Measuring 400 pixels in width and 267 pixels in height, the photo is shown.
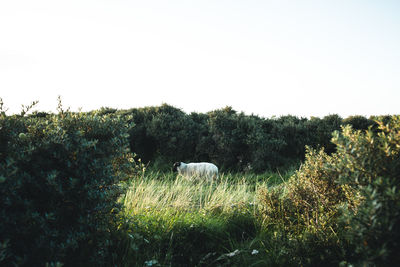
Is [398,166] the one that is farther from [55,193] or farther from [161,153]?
[161,153]

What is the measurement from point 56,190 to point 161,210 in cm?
240

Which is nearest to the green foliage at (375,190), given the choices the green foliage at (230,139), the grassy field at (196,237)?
the grassy field at (196,237)

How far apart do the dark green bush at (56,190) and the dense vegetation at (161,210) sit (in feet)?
0.03

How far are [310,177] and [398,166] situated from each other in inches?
70.4

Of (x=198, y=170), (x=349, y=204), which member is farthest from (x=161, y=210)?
(x=198, y=170)

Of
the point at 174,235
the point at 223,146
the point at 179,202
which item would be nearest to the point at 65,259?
the point at 174,235

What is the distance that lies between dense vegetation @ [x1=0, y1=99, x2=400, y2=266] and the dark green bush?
10mm

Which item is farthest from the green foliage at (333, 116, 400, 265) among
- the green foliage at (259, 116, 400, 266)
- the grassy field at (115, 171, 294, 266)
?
the grassy field at (115, 171, 294, 266)

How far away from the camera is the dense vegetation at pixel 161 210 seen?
247 centimetres

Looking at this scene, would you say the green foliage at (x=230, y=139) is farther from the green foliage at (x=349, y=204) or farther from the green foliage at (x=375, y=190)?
the green foliage at (x=375, y=190)

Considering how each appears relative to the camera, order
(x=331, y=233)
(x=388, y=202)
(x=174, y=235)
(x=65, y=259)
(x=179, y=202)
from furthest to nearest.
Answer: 1. (x=179, y=202)
2. (x=174, y=235)
3. (x=331, y=233)
4. (x=65, y=259)
5. (x=388, y=202)

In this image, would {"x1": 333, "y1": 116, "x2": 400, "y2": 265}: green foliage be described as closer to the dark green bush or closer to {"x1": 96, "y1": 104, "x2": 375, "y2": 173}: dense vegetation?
the dark green bush

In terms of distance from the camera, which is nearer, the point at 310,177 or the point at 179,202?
the point at 310,177

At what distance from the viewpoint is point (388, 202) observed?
7.39 ft
